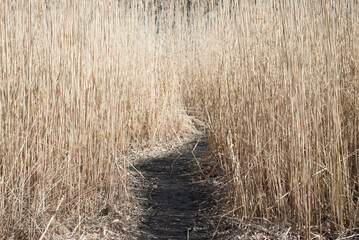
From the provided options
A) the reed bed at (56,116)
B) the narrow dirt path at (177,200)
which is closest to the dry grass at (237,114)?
the reed bed at (56,116)

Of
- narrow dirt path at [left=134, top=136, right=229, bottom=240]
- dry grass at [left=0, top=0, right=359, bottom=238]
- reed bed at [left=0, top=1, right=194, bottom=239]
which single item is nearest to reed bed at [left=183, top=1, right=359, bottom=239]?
dry grass at [left=0, top=0, right=359, bottom=238]

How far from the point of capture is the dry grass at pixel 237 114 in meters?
1.67

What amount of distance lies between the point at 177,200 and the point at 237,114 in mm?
750

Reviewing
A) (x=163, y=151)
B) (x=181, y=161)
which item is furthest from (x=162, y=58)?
(x=181, y=161)

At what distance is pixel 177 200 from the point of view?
2.53 metres

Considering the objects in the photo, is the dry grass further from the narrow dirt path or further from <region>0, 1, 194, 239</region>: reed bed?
the narrow dirt path

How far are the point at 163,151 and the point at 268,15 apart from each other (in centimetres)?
203

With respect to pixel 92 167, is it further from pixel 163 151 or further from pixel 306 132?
pixel 163 151

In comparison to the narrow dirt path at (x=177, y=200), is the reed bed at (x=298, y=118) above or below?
above

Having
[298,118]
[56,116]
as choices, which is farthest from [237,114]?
[56,116]

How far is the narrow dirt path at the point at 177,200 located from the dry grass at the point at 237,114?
190 mm

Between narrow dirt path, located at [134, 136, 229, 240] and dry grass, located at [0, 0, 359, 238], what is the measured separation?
19 cm

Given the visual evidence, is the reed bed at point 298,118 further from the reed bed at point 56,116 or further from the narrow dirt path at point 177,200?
the reed bed at point 56,116

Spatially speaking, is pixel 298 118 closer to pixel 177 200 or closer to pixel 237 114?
pixel 237 114
